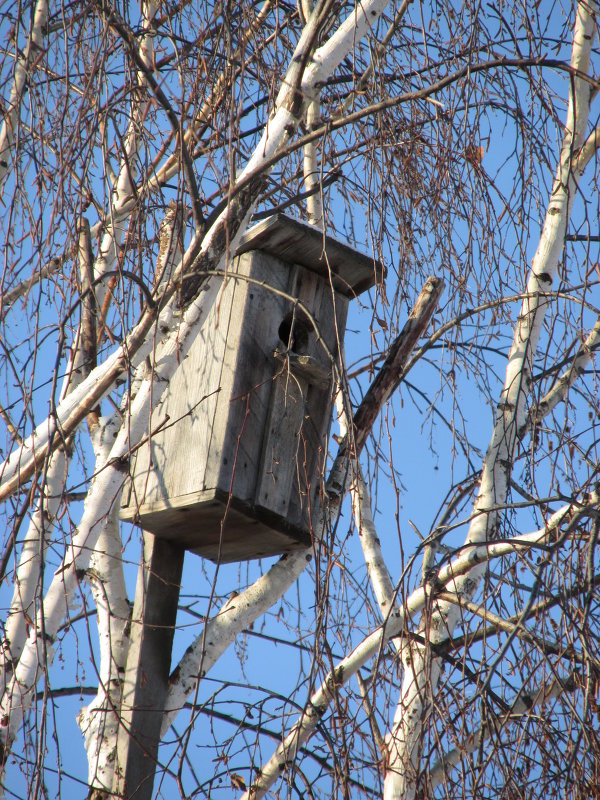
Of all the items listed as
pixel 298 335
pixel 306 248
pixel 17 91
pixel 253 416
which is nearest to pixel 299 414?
pixel 253 416

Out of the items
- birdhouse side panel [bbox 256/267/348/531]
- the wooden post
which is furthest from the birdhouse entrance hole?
the wooden post

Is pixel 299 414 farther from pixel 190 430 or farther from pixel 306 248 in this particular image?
pixel 306 248

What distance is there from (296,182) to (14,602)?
173 cm

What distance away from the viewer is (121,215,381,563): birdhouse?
2826 millimetres

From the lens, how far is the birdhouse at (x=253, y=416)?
283 cm

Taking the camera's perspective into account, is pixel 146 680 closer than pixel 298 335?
Yes

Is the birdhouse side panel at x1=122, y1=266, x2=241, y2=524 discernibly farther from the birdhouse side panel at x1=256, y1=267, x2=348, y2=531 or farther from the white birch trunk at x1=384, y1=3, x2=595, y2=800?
the white birch trunk at x1=384, y1=3, x2=595, y2=800

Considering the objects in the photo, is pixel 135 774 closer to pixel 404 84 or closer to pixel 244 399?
pixel 244 399

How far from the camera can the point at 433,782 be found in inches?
102

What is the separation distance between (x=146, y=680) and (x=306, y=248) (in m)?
1.27

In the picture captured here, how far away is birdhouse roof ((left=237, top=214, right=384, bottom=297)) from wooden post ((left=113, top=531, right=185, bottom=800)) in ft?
3.06

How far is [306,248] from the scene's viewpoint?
310 centimetres

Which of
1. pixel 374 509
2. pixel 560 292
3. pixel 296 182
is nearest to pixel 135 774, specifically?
pixel 374 509

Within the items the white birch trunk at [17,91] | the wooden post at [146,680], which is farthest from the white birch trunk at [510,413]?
the white birch trunk at [17,91]
